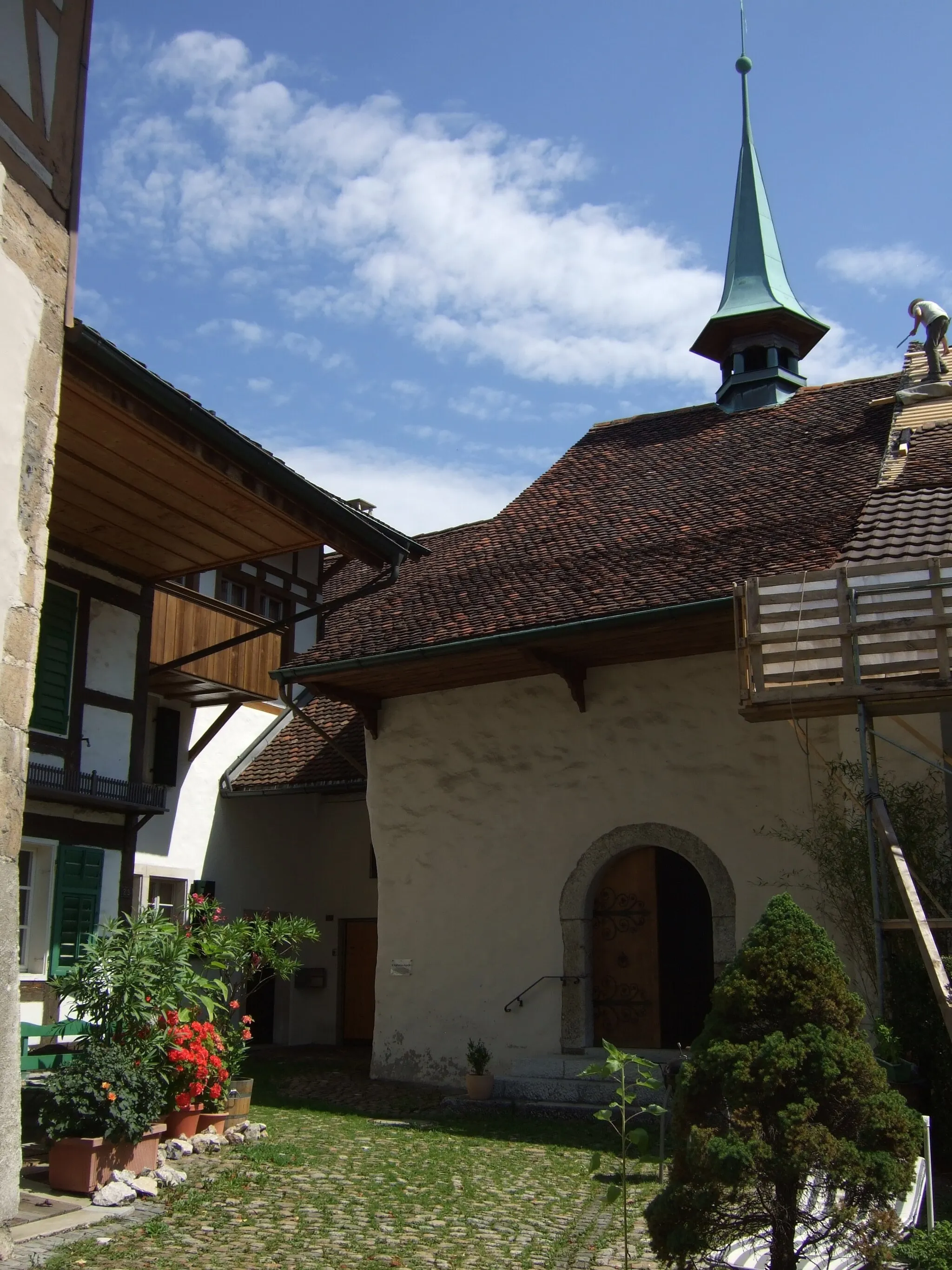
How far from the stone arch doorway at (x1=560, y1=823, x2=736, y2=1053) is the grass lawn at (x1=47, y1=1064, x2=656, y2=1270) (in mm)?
2115

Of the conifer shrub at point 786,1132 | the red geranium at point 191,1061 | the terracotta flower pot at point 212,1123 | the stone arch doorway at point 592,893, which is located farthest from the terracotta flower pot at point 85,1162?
the stone arch doorway at point 592,893

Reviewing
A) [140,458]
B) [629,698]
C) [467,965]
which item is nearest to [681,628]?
[629,698]

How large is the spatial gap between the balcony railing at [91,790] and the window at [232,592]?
13.8 feet

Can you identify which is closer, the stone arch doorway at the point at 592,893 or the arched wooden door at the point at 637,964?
the stone arch doorway at the point at 592,893

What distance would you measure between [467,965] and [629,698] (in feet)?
10.0

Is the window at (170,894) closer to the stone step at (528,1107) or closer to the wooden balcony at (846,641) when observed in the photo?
the stone step at (528,1107)

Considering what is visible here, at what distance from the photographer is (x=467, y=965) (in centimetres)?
1216

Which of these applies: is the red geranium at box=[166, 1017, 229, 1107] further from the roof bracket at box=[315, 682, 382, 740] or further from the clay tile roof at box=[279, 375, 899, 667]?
the roof bracket at box=[315, 682, 382, 740]

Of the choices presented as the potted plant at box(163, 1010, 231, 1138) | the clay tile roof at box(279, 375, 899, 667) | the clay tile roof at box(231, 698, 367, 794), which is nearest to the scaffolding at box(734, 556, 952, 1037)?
the clay tile roof at box(279, 375, 899, 667)

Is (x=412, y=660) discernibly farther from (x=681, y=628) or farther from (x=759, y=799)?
(x=759, y=799)

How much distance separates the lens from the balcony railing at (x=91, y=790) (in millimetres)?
10695

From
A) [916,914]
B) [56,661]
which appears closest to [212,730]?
[56,661]

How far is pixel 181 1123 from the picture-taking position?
7.63 m

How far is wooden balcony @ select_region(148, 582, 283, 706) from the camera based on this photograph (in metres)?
13.5
